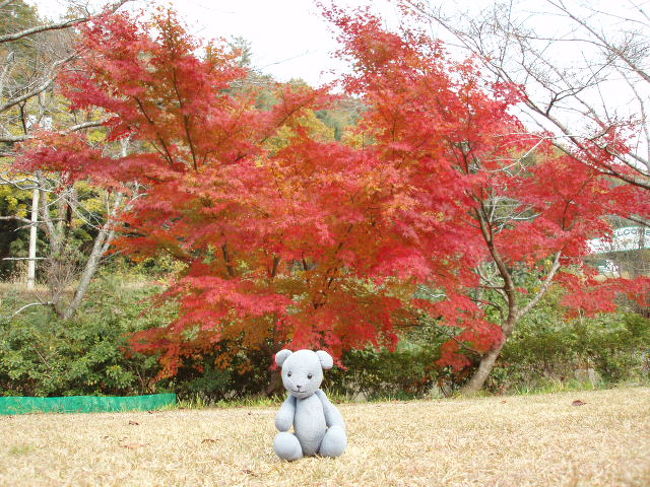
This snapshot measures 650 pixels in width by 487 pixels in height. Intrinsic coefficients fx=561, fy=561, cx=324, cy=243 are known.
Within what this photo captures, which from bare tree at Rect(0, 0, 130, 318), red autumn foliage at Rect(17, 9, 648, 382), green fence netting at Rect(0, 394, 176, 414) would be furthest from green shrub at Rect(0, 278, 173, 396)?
bare tree at Rect(0, 0, 130, 318)

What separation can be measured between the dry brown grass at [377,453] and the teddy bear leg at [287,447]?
0.07m

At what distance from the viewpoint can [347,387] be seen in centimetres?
954

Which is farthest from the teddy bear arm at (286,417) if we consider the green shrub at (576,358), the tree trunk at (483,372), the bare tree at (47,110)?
the green shrub at (576,358)

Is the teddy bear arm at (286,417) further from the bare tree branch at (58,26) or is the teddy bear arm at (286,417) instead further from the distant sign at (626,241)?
the distant sign at (626,241)

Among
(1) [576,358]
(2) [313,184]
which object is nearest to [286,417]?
(2) [313,184]

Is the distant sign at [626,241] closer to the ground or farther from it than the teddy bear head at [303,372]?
farther from it

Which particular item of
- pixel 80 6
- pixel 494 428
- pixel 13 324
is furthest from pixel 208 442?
pixel 13 324

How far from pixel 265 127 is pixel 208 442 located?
5.34 meters

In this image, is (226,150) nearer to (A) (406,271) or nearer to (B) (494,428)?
(A) (406,271)

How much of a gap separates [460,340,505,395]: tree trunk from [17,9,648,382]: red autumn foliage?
155 millimetres

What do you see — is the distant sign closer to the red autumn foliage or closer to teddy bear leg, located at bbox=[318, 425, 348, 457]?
the red autumn foliage

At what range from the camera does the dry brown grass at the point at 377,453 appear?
10.4ft

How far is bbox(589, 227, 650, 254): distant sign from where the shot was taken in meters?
15.2

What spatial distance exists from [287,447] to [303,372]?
498 millimetres
